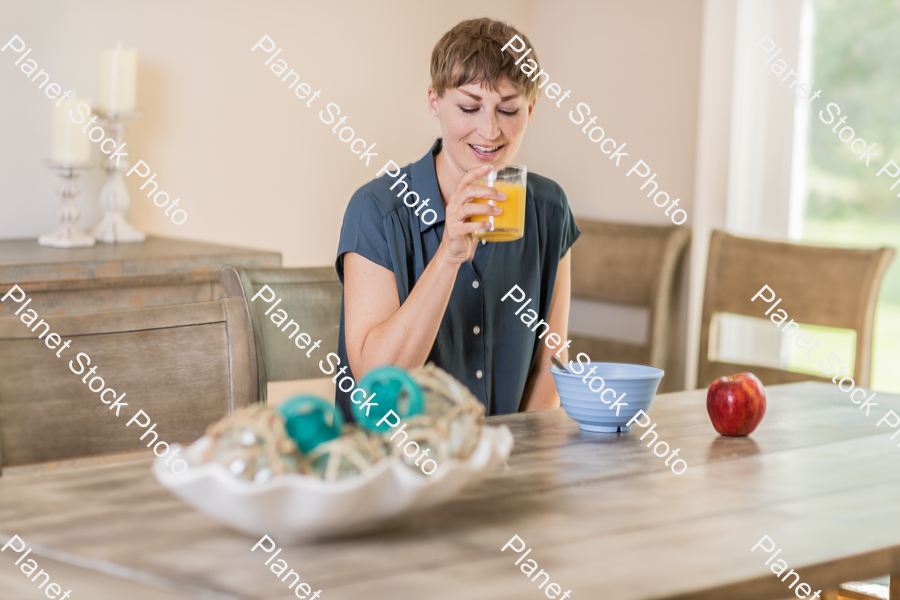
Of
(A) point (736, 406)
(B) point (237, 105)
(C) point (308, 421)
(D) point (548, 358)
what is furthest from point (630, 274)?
(C) point (308, 421)

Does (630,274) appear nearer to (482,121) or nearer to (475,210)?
(482,121)

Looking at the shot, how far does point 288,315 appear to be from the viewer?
1692 millimetres

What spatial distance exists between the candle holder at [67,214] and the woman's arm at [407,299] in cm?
105

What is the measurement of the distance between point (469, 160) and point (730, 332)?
1.58 metres

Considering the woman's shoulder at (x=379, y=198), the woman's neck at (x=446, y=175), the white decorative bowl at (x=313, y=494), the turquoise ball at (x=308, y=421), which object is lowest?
the white decorative bowl at (x=313, y=494)

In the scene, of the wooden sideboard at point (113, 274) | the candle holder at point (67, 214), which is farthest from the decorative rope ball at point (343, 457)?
the candle holder at point (67, 214)

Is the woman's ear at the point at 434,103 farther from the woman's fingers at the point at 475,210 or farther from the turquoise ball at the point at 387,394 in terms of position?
the turquoise ball at the point at 387,394

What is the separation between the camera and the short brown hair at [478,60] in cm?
160

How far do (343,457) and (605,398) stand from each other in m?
0.58

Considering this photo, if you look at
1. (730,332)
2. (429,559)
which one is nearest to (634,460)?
(429,559)

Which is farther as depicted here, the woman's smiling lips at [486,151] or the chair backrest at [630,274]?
the chair backrest at [630,274]

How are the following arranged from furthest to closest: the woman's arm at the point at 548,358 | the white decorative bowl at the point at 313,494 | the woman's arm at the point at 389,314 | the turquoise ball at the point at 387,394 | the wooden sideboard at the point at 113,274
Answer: the wooden sideboard at the point at 113,274 < the woman's arm at the point at 548,358 < the woman's arm at the point at 389,314 < the turquoise ball at the point at 387,394 < the white decorative bowl at the point at 313,494

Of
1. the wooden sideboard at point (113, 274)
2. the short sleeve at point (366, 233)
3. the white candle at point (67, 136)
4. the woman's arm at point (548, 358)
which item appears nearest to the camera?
the short sleeve at point (366, 233)

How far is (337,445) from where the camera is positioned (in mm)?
812
